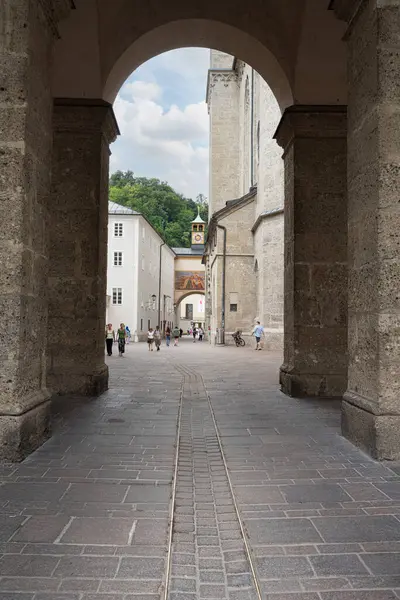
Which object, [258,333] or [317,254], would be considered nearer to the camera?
[317,254]

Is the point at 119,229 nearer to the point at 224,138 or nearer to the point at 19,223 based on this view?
the point at 224,138

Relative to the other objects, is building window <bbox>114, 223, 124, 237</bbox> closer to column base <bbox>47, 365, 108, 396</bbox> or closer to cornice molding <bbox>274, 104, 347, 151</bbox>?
cornice molding <bbox>274, 104, 347, 151</bbox>

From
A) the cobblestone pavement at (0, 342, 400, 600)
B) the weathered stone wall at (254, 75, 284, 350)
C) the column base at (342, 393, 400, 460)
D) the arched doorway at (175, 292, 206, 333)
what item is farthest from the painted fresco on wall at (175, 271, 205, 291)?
the column base at (342, 393, 400, 460)

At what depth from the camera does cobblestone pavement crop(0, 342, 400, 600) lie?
2.24m

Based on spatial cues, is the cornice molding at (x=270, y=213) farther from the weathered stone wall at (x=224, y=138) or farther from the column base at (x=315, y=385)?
the column base at (x=315, y=385)

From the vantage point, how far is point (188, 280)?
210ft

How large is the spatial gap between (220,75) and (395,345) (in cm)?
3904

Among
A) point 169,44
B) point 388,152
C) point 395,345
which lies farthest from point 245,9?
point 395,345

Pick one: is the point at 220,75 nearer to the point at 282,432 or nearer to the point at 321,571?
the point at 282,432

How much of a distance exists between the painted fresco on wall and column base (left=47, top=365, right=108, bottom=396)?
185 feet

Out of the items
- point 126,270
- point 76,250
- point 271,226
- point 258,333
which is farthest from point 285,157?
point 126,270

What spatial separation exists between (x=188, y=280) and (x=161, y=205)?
1444 centimetres

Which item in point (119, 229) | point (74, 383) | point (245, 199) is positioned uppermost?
point (245, 199)

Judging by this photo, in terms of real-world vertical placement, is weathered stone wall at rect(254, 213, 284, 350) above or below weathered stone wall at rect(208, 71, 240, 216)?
below
